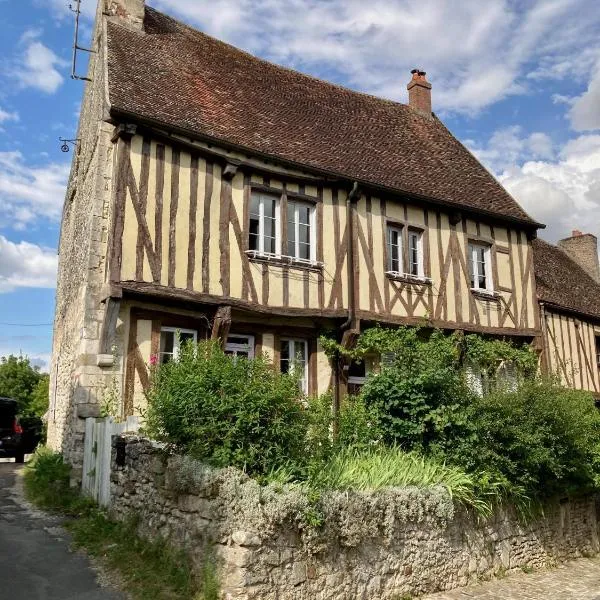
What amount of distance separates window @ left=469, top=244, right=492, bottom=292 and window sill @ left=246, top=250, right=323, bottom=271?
3633 mm

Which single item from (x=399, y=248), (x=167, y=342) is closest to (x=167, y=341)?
(x=167, y=342)

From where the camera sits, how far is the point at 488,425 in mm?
7992

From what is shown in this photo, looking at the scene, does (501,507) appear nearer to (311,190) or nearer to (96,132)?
(311,190)

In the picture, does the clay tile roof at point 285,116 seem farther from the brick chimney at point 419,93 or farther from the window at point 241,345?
the window at point 241,345

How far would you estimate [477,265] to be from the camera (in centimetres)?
1261

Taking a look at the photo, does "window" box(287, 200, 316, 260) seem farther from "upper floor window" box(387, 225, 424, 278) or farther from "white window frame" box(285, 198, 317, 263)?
"upper floor window" box(387, 225, 424, 278)

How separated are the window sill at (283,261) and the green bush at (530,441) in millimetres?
3462

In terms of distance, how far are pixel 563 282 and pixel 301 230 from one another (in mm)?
8551

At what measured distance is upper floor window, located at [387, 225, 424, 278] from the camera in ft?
37.5

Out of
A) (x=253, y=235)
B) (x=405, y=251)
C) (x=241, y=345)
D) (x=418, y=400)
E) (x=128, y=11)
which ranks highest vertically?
(x=128, y=11)

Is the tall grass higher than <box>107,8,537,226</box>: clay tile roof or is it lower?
lower

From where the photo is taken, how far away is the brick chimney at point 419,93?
15.7 metres

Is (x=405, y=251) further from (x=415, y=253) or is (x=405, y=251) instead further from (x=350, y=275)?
(x=350, y=275)

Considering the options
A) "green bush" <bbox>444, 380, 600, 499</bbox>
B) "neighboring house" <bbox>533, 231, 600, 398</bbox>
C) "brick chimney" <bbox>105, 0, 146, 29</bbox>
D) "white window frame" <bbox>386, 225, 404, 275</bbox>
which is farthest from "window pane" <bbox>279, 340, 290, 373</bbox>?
"brick chimney" <bbox>105, 0, 146, 29</bbox>
